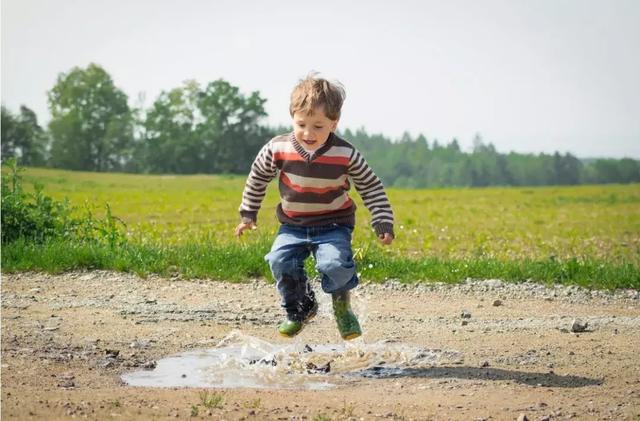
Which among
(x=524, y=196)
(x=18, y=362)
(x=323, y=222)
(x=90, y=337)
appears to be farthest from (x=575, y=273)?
(x=524, y=196)

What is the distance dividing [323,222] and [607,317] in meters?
2.99

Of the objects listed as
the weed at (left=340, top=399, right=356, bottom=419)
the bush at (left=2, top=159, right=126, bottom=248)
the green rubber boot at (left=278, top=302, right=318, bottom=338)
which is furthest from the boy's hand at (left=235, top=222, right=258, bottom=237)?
the bush at (left=2, top=159, right=126, bottom=248)

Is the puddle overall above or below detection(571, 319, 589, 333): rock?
below

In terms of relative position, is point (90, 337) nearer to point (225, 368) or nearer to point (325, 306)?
point (225, 368)

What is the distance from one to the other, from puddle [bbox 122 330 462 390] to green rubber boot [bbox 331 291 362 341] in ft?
0.76

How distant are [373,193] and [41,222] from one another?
611 centimetres

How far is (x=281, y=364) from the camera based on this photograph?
676 cm

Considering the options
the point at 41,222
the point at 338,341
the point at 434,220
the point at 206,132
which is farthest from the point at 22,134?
the point at 338,341

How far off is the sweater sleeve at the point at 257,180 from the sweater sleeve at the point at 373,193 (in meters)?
0.56

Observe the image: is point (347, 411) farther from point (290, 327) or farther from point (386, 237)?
point (386, 237)

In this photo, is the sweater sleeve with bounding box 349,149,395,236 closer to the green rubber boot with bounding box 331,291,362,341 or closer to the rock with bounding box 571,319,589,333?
the green rubber boot with bounding box 331,291,362,341

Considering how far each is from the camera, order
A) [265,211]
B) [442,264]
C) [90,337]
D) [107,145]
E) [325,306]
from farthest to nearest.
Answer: [107,145]
[265,211]
[442,264]
[325,306]
[90,337]

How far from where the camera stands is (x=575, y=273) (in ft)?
33.3

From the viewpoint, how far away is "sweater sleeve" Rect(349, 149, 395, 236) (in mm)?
6828
